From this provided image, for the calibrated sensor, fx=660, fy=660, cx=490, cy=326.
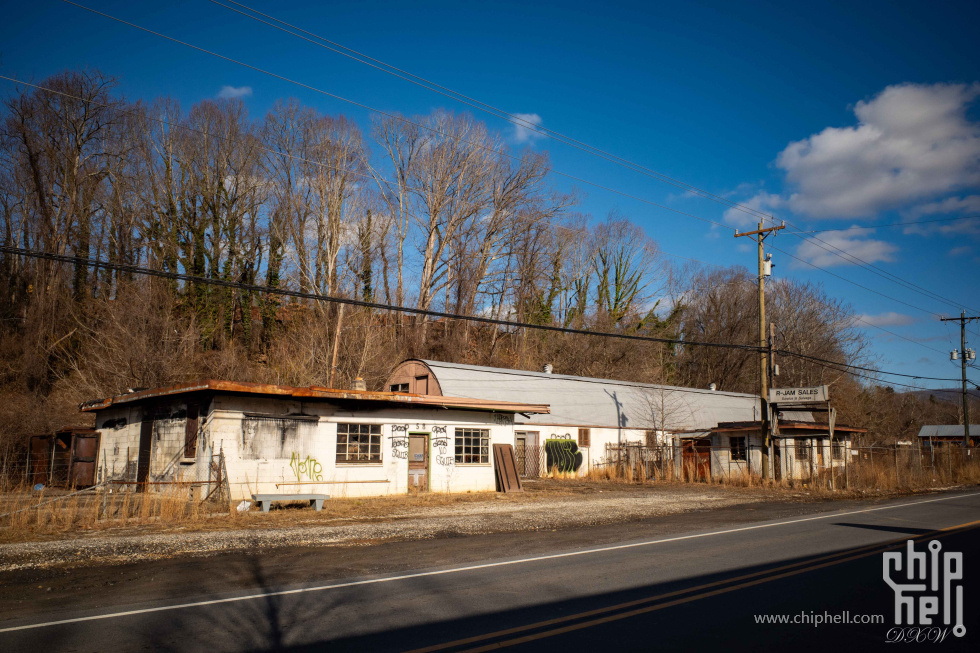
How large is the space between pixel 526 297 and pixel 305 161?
19537 millimetres

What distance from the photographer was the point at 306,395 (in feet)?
60.7

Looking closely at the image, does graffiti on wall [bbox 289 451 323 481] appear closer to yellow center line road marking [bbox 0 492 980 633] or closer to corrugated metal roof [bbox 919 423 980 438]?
yellow center line road marking [bbox 0 492 980 633]

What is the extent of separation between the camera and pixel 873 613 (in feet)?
21.9

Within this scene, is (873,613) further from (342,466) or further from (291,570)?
(342,466)

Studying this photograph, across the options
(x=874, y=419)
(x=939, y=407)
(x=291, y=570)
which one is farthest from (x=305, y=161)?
(x=939, y=407)

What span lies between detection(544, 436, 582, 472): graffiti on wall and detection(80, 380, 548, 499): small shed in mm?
10099

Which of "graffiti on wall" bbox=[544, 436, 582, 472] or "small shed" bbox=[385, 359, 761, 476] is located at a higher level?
"small shed" bbox=[385, 359, 761, 476]

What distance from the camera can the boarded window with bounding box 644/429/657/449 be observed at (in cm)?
3753

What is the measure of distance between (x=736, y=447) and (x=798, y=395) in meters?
7.36

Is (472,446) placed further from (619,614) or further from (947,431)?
(947,431)

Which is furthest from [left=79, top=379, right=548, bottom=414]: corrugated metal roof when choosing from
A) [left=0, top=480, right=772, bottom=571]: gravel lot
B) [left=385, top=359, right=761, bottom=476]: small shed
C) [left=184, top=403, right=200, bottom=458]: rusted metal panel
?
[left=385, top=359, right=761, bottom=476]: small shed

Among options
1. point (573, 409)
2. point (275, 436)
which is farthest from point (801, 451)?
point (275, 436)

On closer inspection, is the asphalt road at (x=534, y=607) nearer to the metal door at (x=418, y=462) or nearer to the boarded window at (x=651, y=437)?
the metal door at (x=418, y=462)

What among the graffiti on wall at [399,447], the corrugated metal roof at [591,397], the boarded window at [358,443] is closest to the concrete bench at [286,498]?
the boarded window at [358,443]
